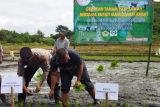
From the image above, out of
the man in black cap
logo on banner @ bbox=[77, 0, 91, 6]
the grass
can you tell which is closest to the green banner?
logo on banner @ bbox=[77, 0, 91, 6]

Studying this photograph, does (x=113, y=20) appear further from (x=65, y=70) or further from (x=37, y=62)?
(x=37, y=62)

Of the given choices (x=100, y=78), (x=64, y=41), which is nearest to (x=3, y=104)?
(x=64, y=41)

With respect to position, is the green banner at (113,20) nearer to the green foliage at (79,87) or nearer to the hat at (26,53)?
the green foliage at (79,87)

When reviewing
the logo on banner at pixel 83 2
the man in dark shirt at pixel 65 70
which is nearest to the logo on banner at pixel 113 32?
the logo on banner at pixel 83 2

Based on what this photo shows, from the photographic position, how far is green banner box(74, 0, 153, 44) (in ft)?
66.4

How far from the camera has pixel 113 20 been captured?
66.8ft

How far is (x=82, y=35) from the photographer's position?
2067 cm

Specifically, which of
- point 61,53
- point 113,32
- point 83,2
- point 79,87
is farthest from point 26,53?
point 113,32

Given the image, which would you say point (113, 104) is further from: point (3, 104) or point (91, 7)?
point (91, 7)

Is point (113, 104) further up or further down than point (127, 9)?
further down

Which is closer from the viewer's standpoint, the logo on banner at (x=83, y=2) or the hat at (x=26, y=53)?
the hat at (x=26, y=53)

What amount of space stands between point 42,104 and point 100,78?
7242mm

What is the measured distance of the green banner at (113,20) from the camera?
797 inches

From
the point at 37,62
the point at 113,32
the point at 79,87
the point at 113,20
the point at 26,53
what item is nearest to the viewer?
the point at 26,53
